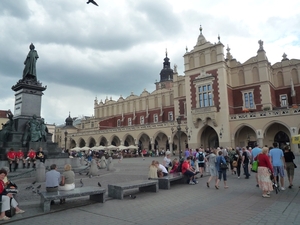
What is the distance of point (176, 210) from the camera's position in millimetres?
6070

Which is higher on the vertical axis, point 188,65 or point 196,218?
point 188,65

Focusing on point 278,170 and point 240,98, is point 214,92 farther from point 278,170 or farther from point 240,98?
point 278,170

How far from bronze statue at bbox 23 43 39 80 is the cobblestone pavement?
1011 cm

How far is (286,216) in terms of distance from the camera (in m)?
5.31

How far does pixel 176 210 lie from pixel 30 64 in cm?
1465

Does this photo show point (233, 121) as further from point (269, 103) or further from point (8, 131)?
point (8, 131)

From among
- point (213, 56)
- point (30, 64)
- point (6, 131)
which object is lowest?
point (6, 131)

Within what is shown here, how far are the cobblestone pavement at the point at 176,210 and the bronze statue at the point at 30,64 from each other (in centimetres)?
1011

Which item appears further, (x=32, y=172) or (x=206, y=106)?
(x=206, y=106)

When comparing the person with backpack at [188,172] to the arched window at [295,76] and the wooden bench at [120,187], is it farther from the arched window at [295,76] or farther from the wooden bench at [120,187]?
the arched window at [295,76]

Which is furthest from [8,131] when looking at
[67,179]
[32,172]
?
[67,179]

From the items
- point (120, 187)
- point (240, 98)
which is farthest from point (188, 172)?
point (240, 98)

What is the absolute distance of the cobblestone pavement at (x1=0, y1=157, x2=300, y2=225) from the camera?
523 cm

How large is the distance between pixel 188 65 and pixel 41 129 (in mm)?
24831
